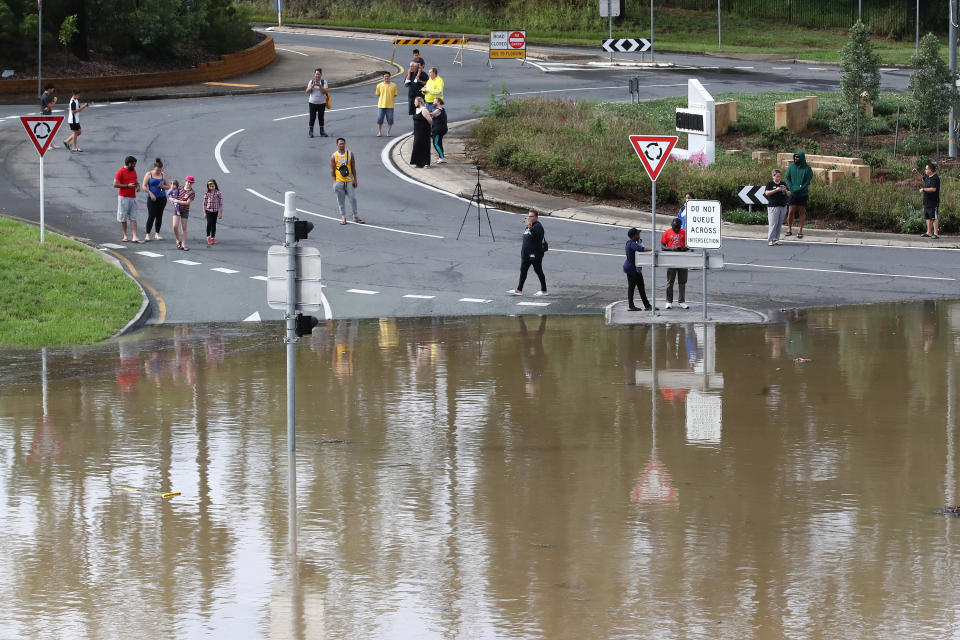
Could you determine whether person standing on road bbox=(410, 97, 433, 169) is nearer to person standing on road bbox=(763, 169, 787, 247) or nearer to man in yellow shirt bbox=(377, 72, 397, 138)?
man in yellow shirt bbox=(377, 72, 397, 138)

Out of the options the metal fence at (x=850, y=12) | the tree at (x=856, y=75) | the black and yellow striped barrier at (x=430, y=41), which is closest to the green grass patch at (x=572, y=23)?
the metal fence at (x=850, y=12)

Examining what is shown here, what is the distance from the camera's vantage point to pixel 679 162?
31266 millimetres

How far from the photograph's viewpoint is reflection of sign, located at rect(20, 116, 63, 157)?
24.3 meters

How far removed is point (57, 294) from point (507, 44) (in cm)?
2989

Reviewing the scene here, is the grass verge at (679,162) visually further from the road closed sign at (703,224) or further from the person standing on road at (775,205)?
the road closed sign at (703,224)

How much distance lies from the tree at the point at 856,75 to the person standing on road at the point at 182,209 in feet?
57.5

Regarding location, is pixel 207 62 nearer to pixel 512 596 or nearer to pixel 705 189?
pixel 705 189

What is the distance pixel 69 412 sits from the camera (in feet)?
48.0

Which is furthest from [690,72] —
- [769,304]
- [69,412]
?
[69,412]

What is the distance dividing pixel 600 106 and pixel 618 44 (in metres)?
10.7

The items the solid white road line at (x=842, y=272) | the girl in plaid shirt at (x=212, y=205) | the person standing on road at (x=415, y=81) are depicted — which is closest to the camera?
the solid white road line at (x=842, y=272)

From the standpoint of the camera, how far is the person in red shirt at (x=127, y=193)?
2527cm

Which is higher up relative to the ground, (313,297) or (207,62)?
(207,62)

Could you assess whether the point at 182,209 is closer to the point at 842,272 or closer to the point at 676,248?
the point at 676,248
